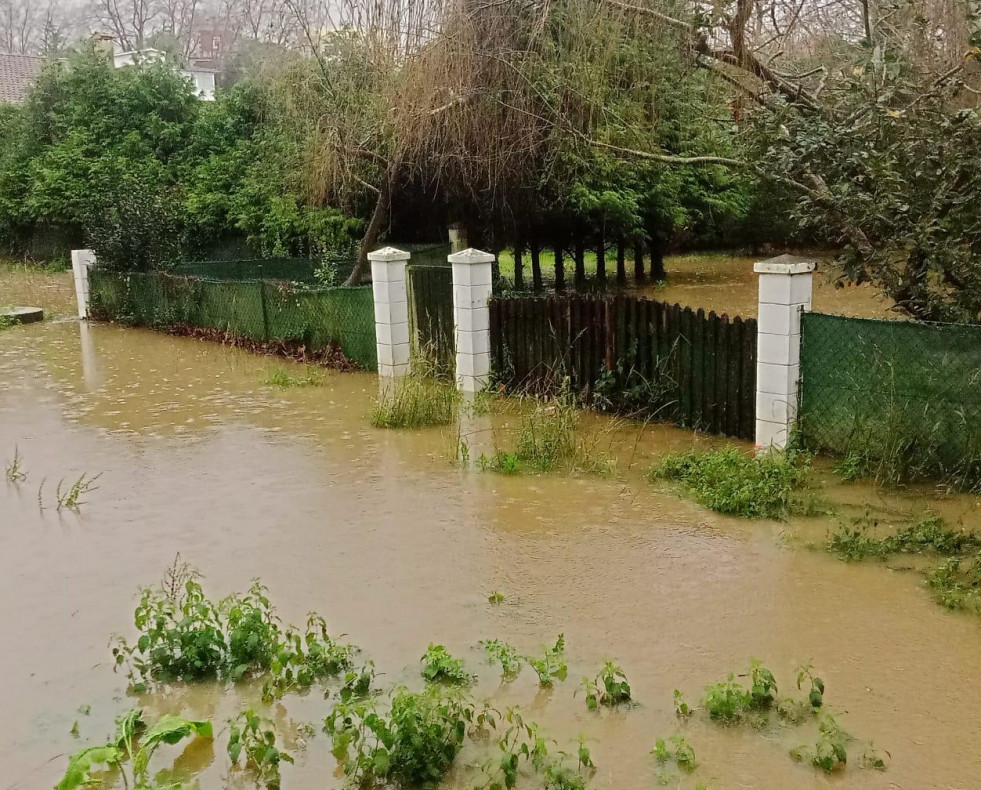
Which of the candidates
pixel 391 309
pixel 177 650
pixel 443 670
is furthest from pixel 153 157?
pixel 443 670

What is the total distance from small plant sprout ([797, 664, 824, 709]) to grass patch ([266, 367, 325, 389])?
861 cm

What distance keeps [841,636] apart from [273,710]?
2.88 m

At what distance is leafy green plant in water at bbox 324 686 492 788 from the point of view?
404 cm

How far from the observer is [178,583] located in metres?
6.18

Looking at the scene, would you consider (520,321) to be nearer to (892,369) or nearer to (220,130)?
(892,369)

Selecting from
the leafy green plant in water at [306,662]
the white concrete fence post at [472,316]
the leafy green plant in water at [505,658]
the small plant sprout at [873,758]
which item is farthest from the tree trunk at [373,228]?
the small plant sprout at [873,758]

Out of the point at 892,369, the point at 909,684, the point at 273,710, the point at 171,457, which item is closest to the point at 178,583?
the point at 273,710

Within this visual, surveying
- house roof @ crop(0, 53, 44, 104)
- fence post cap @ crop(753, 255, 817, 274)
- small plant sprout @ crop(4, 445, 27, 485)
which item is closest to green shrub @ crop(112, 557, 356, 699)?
small plant sprout @ crop(4, 445, 27, 485)

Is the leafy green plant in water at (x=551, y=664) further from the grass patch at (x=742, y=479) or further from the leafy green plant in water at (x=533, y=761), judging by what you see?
the grass patch at (x=742, y=479)

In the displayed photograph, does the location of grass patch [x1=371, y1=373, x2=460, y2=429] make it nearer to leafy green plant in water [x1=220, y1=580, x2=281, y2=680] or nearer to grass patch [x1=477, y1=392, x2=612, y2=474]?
grass patch [x1=477, y1=392, x2=612, y2=474]

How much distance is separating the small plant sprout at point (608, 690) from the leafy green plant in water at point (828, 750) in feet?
2.60

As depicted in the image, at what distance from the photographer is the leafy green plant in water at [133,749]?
3843 mm

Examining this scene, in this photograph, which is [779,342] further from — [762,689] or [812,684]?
[762,689]

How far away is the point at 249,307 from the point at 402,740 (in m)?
12.0
